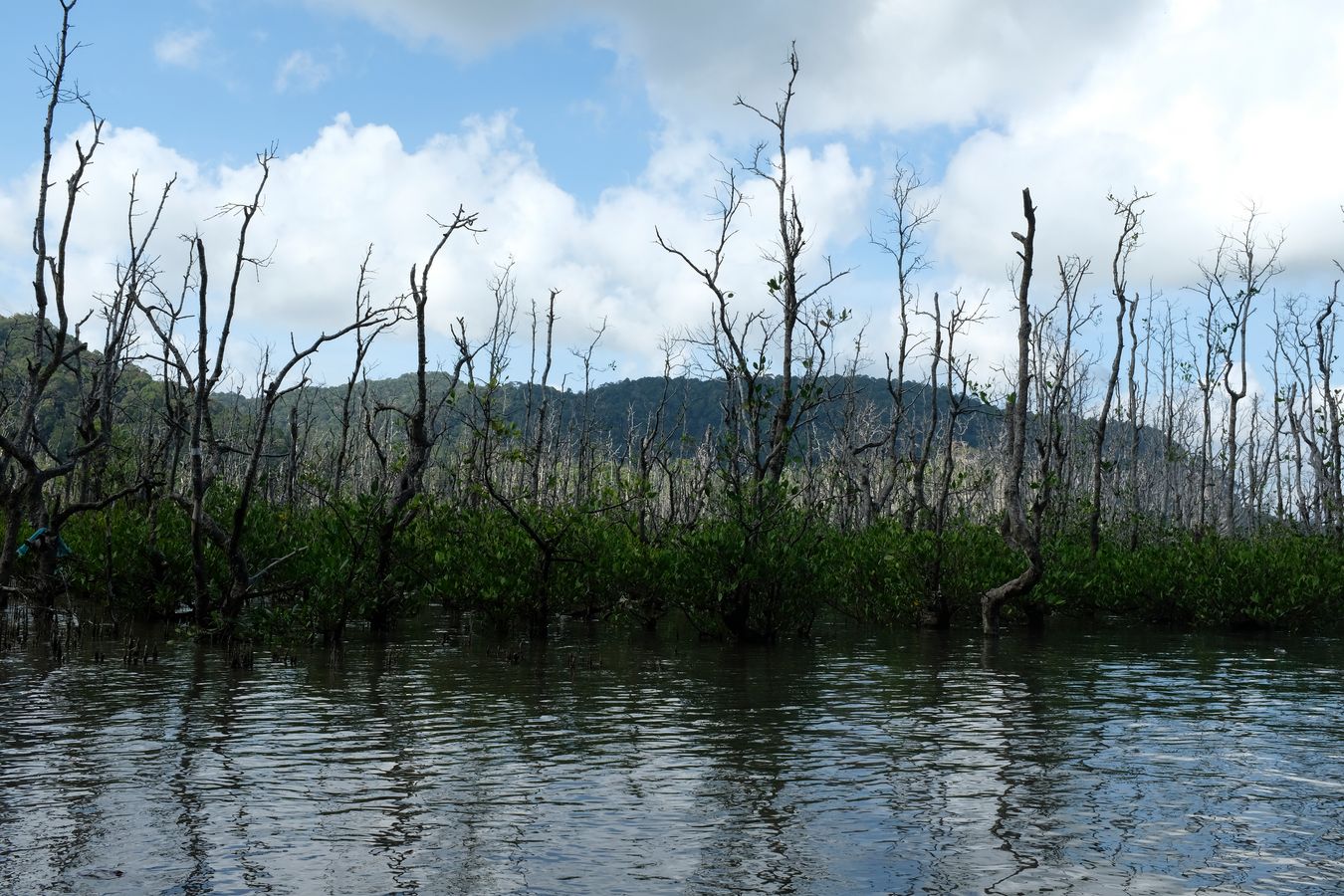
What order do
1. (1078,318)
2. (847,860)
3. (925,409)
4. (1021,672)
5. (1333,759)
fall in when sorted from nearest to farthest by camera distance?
(847,860) < (1333,759) < (1021,672) < (1078,318) < (925,409)

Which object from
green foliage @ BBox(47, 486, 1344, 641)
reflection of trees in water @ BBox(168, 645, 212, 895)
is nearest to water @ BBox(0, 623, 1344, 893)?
reflection of trees in water @ BBox(168, 645, 212, 895)

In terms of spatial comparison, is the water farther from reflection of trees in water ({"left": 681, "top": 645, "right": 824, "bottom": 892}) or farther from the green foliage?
the green foliage

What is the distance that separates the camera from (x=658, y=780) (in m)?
7.90

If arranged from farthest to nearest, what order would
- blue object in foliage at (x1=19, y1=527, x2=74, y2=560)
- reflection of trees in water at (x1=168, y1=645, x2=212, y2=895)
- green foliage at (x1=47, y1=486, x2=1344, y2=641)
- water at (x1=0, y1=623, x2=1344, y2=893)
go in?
green foliage at (x1=47, y1=486, x2=1344, y2=641)
blue object in foliage at (x1=19, y1=527, x2=74, y2=560)
water at (x1=0, y1=623, x2=1344, y2=893)
reflection of trees in water at (x1=168, y1=645, x2=212, y2=895)

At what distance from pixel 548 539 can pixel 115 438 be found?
85.9ft

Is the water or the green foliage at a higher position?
the green foliage

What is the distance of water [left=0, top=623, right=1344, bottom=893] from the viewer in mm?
5844

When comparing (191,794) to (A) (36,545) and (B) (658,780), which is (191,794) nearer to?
(B) (658,780)

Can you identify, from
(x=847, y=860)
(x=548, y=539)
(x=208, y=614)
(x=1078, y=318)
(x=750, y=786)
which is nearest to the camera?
(x=847, y=860)

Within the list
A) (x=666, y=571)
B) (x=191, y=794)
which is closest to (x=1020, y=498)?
(x=666, y=571)

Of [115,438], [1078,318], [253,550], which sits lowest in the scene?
[253,550]

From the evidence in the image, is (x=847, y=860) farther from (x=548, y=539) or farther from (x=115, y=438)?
(x=115, y=438)

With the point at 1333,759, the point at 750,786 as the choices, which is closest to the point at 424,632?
the point at 750,786

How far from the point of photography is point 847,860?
604 cm
